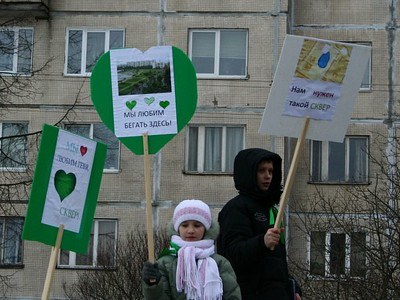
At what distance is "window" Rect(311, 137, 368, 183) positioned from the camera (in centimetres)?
2712

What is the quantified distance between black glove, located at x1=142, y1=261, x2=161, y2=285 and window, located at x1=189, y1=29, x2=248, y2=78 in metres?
20.1

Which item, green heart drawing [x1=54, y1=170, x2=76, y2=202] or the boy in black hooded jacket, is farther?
green heart drawing [x1=54, y1=170, x2=76, y2=202]

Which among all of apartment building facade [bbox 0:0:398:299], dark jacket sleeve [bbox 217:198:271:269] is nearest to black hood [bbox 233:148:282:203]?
dark jacket sleeve [bbox 217:198:271:269]

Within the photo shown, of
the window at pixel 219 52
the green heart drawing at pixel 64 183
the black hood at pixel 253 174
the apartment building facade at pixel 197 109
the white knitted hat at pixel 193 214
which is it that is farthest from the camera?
the window at pixel 219 52

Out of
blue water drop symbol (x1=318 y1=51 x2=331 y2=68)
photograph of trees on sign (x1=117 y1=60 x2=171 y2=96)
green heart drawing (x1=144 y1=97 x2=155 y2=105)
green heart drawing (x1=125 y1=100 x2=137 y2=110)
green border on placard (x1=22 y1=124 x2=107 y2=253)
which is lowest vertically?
green border on placard (x1=22 y1=124 x2=107 y2=253)

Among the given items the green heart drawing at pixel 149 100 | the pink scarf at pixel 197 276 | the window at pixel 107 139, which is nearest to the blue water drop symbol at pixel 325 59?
the green heart drawing at pixel 149 100

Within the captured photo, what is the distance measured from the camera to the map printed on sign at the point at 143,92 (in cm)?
755

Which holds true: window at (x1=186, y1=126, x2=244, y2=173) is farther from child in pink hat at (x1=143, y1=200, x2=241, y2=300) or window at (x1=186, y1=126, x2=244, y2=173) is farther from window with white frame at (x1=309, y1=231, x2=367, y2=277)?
child in pink hat at (x1=143, y1=200, x2=241, y2=300)

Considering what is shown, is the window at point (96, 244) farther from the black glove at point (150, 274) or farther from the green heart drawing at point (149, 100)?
the black glove at point (150, 274)

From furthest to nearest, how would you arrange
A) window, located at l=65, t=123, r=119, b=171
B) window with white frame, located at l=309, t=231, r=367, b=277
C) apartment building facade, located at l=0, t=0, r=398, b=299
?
1. window, located at l=65, t=123, r=119, b=171
2. apartment building facade, located at l=0, t=0, r=398, b=299
3. window with white frame, located at l=309, t=231, r=367, b=277

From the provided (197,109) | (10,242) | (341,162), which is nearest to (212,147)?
(197,109)

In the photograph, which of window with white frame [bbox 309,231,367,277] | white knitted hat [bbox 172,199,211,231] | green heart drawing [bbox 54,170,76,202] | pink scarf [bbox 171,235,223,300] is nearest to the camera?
pink scarf [bbox 171,235,223,300]

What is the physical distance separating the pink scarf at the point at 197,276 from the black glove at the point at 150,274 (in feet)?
0.85

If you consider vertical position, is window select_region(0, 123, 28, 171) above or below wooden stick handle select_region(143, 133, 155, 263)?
above
